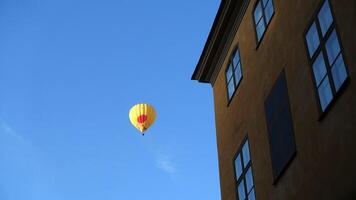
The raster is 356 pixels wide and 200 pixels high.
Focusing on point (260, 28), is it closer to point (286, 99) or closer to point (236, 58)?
point (236, 58)

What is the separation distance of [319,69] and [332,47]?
28.7 inches

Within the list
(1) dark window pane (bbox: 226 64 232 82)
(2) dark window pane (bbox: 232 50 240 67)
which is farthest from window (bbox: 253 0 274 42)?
(1) dark window pane (bbox: 226 64 232 82)

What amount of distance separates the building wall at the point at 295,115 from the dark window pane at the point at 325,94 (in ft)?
0.74

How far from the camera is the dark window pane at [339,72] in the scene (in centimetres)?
1405

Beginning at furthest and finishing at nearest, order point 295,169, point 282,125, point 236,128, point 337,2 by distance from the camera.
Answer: point 236,128 → point 282,125 → point 295,169 → point 337,2

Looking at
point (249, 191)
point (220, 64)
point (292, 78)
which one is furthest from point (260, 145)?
point (220, 64)

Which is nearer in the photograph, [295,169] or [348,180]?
[348,180]

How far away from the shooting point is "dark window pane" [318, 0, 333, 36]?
1512 centimetres

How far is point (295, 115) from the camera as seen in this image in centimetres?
1627

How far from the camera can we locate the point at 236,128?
2133 centimetres

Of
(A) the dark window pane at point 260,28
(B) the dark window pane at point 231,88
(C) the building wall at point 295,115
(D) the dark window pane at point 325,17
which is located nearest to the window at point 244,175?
(C) the building wall at point 295,115

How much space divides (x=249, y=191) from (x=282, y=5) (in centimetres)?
548

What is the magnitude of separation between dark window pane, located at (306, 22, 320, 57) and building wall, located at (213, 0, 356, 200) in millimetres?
237

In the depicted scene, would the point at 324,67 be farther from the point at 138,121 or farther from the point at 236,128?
the point at 138,121
